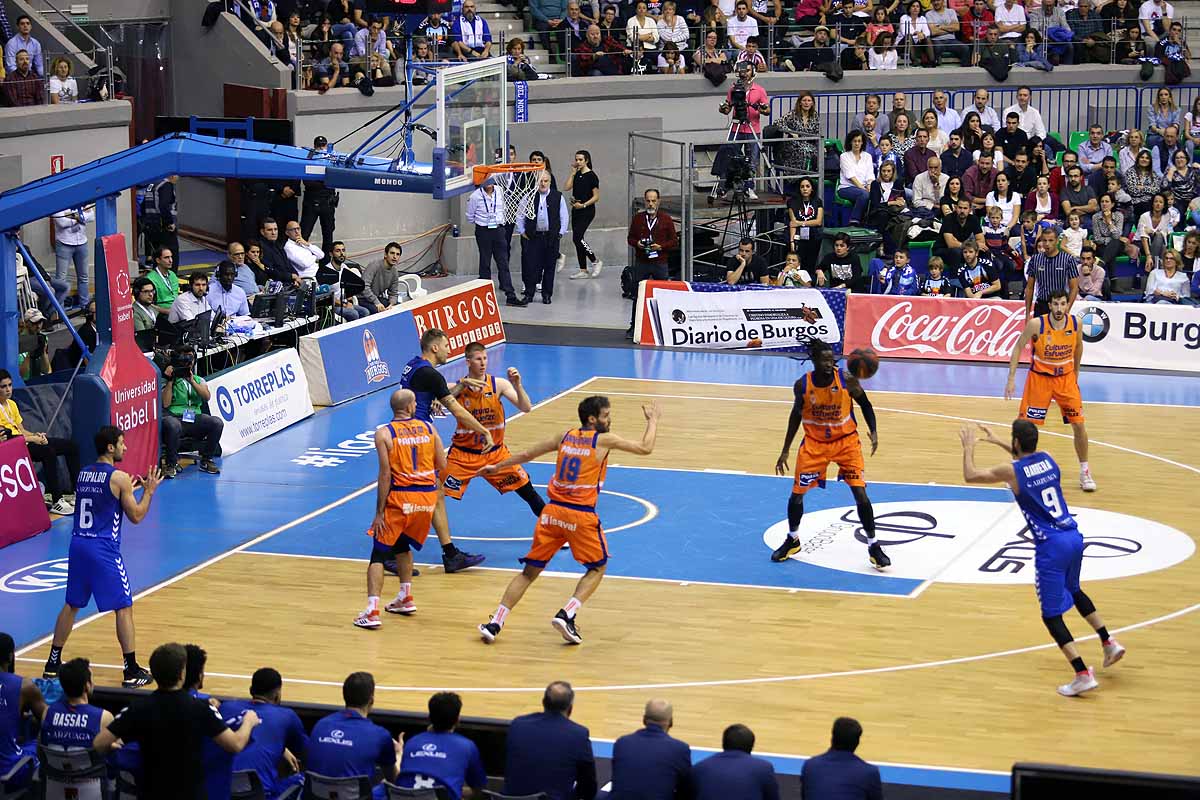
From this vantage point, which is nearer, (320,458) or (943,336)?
(320,458)

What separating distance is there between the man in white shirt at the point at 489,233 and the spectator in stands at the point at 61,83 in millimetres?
6080

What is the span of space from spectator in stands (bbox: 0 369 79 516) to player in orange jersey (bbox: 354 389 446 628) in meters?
4.54

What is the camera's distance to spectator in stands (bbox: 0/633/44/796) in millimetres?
9227

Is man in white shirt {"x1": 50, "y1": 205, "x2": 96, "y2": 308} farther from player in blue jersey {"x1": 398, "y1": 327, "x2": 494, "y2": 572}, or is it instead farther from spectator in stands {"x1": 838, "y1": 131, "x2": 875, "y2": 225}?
spectator in stands {"x1": 838, "y1": 131, "x2": 875, "y2": 225}

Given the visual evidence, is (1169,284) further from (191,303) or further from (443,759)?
(443,759)

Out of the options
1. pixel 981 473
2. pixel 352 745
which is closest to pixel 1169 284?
pixel 981 473

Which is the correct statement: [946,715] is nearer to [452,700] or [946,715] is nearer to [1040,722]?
[1040,722]

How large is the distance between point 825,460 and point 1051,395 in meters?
3.37

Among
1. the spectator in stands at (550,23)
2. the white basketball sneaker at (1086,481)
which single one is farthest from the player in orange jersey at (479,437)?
the spectator in stands at (550,23)

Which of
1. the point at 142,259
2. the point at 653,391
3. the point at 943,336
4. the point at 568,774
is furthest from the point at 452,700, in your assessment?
the point at 142,259

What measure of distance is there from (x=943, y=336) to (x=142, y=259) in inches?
462

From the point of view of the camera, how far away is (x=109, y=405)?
16.3 m

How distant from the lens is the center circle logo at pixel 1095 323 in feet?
73.4

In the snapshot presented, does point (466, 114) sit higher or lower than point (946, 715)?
higher
